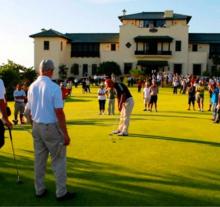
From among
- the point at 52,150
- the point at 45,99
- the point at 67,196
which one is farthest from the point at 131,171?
the point at 45,99

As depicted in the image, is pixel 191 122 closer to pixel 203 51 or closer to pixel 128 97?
pixel 128 97

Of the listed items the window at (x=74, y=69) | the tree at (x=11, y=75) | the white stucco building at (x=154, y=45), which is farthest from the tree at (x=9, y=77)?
the window at (x=74, y=69)

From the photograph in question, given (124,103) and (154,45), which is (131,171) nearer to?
(124,103)

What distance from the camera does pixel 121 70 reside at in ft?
234

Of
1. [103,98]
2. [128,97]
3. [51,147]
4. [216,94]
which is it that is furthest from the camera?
[103,98]

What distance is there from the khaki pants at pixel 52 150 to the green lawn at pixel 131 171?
398 mm

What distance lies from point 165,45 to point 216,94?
170 ft

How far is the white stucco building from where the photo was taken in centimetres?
6994

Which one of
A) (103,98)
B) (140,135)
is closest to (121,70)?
(103,98)

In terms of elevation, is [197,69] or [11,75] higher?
[197,69]

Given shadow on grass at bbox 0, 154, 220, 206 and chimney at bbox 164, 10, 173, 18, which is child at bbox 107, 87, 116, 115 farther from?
chimney at bbox 164, 10, 173, 18

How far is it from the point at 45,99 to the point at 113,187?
6.82 feet

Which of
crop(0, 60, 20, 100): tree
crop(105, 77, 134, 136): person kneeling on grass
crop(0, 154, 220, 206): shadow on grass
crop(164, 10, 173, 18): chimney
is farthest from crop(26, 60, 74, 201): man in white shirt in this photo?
crop(164, 10, 173, 18): chimney

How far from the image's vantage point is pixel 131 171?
8.88 metres
